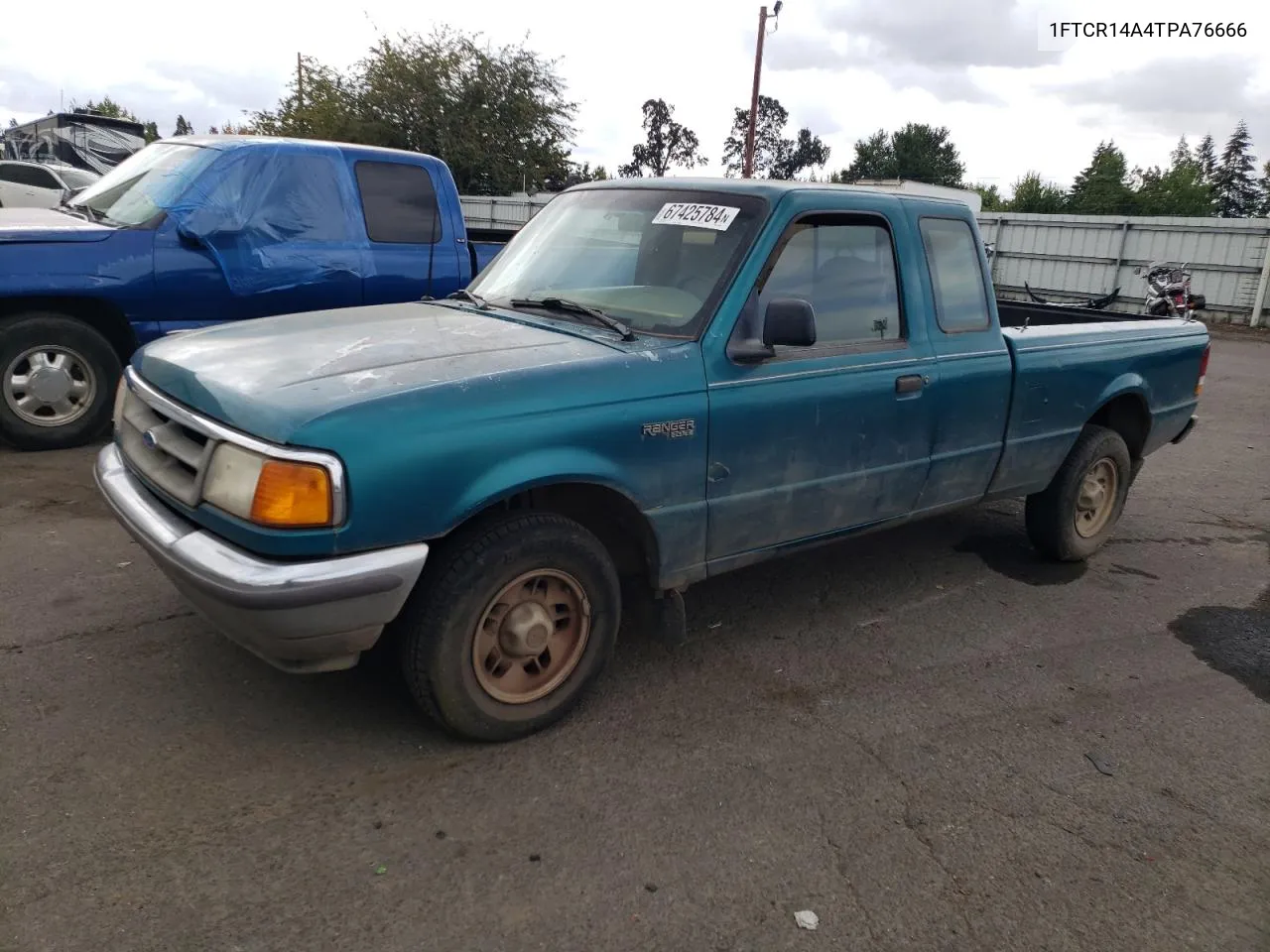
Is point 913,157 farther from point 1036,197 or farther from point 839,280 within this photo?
point 839,280

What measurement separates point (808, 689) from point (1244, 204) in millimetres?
81156

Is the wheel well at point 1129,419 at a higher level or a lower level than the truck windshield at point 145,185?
lower

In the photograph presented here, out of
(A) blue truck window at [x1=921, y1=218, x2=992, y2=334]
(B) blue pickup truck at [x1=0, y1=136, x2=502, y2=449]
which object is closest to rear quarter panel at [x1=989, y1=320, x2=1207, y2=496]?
(A) blue truck window at [x1=921, y1=218, x2=992, y2=334]

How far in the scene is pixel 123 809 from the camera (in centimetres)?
274

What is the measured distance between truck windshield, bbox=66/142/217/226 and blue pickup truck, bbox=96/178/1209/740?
309 centimetres

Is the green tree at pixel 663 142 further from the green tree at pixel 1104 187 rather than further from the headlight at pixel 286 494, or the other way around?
the headlight at pixel 286 494

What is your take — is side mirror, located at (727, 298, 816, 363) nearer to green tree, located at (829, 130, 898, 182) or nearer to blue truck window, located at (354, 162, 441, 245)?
blue truck window, located at (354, 162, 441, 245)

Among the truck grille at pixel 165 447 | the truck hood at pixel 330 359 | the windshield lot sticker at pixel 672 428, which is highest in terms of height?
the truck hood at pixel 330 359

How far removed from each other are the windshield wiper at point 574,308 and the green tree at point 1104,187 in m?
50.3

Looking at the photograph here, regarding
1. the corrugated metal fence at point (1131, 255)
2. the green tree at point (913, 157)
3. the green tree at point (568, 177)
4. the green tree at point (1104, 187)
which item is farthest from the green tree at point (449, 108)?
the green tree at point (913, 157)

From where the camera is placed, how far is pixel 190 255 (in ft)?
20.0

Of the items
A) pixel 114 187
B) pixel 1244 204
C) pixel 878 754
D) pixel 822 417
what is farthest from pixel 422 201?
pixel 1244 204

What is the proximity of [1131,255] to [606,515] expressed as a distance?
64.0 ft

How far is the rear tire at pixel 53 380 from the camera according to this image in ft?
19.1
